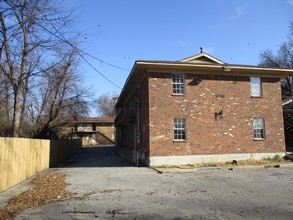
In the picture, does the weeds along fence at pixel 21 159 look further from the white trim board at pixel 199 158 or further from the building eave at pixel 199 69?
the building eave at pixel 199 69

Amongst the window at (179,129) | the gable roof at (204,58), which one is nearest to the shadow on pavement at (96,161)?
the window at (179,129)

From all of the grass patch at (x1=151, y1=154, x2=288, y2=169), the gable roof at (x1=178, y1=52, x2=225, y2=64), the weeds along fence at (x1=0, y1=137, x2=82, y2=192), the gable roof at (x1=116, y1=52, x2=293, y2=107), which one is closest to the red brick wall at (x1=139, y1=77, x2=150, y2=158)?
the gable roof at (x1=116, y1=52, x2=293, y2=107)

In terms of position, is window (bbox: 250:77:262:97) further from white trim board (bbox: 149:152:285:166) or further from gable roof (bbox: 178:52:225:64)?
white trim board (bbox: 149:152:285:166)

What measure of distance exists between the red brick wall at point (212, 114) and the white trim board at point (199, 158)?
0.24 metres

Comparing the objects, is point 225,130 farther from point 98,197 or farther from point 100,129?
point 100,129

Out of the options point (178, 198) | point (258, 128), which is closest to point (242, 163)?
point (258, 128)

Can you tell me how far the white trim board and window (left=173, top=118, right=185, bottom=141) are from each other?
122cm

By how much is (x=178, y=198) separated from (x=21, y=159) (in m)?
7.43

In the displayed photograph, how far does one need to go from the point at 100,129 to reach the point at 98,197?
2182 inches

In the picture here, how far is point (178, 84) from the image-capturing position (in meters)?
19.6

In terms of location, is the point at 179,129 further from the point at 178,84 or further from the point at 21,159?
the point at 21,159

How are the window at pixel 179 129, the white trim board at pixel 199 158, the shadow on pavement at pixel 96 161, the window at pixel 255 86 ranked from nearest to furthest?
the white trim board at pixel 199 158
the window at pixel 179 129
the window at pixel 255 86
the shadow on pavement at pixel 96 161

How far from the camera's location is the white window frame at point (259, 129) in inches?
808

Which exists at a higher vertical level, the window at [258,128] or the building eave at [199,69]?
the building eave at [199,69]
